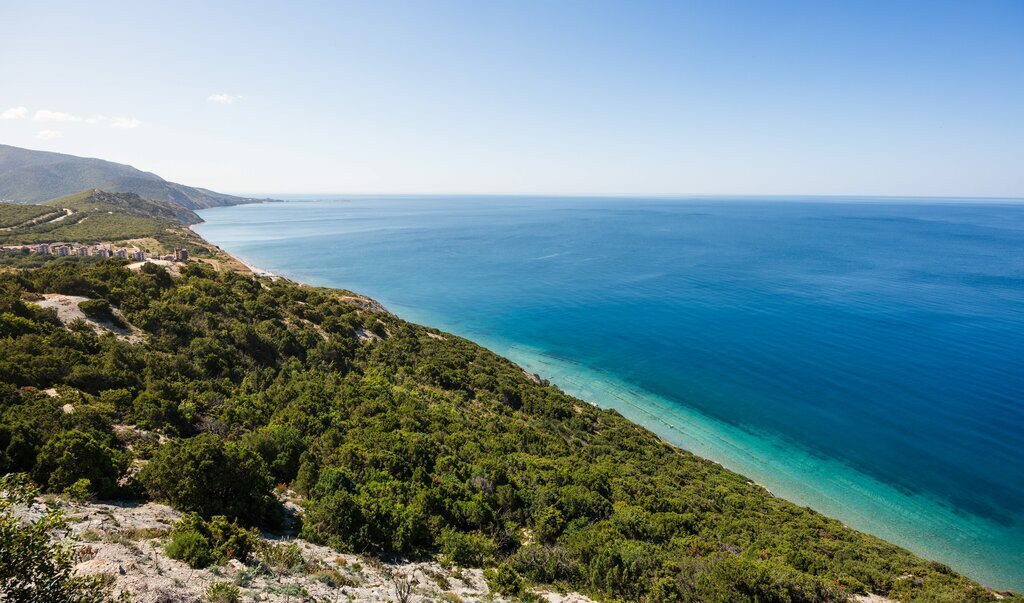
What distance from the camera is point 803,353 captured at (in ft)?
169

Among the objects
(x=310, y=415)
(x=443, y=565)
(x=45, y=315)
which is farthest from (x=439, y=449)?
(x=45, y=315)

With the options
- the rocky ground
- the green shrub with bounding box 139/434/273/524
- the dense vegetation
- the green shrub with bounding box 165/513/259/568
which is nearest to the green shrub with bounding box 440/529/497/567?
the dense vegetation

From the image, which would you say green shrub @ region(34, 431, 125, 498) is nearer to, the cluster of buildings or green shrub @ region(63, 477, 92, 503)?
green shrub @ region(63, 477, 92, 503)

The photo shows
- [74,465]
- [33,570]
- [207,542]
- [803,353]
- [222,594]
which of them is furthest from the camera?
[803,353]

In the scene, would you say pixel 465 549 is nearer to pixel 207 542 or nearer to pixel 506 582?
pixel 506 582

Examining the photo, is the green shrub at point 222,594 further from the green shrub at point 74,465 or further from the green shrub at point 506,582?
the green shrub at point 74,465

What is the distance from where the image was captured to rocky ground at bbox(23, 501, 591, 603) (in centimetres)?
974

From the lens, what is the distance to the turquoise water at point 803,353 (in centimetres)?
3045

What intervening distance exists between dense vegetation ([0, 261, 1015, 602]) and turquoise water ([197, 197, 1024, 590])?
721cm

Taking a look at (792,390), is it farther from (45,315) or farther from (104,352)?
(45,315)

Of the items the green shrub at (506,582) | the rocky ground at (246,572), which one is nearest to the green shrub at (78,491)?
the rocky ground at (246,572)

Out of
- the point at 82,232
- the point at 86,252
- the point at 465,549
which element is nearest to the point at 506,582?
the point at 465,549

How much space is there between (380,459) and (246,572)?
31.1 ft

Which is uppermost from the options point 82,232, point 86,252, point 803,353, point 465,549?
point 82,232
